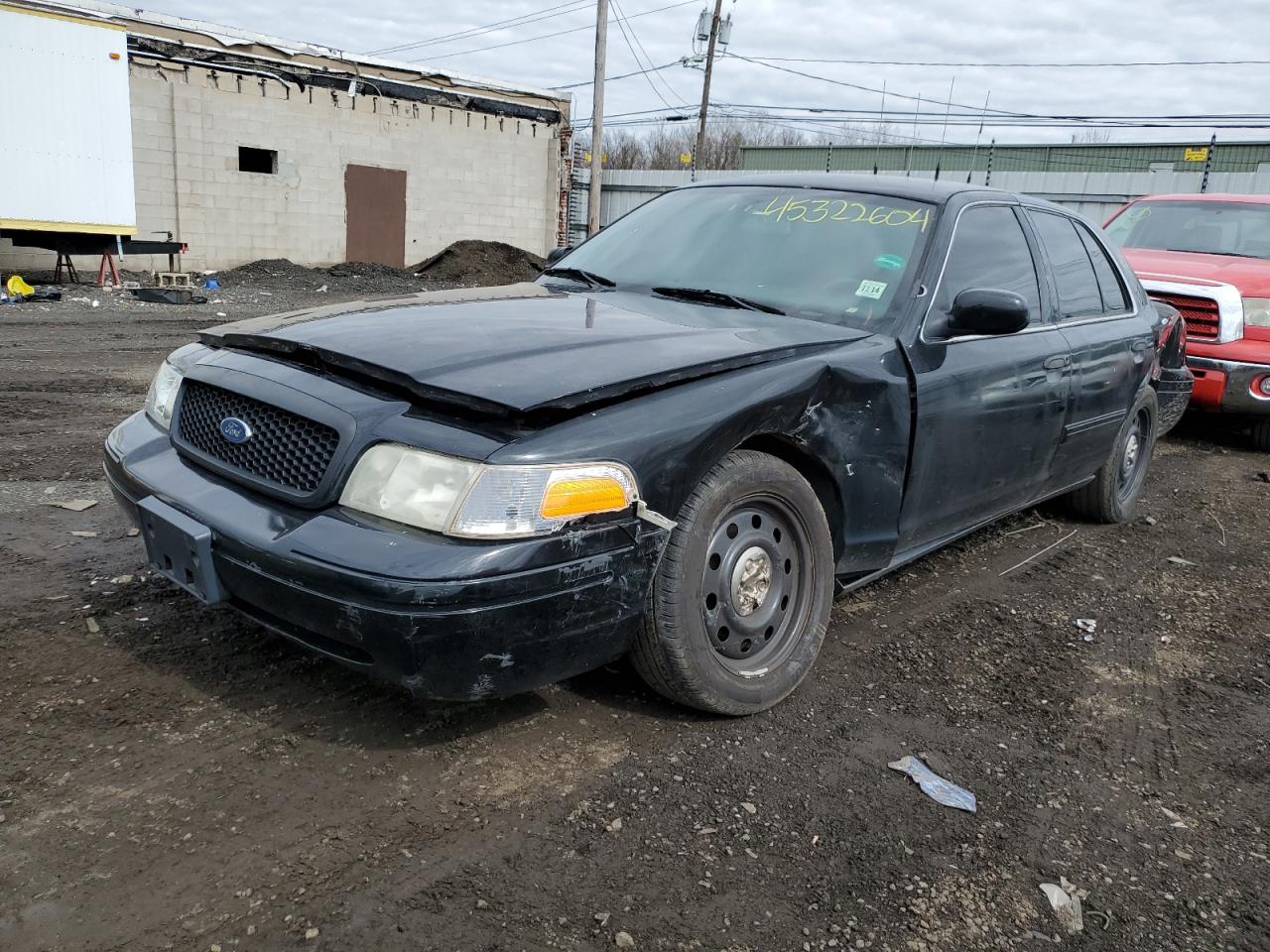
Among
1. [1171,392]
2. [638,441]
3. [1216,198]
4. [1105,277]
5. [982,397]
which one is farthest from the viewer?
[1216,198]

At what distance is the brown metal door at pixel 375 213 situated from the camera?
22.1 meters

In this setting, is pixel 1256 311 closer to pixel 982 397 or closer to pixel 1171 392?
pixel 1171 392

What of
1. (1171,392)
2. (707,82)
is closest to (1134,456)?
(1171,392)

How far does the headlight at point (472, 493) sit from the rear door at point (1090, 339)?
2.72 meters

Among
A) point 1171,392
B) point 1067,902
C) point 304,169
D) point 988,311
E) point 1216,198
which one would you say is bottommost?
point 1067,902

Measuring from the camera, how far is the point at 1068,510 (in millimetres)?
5371

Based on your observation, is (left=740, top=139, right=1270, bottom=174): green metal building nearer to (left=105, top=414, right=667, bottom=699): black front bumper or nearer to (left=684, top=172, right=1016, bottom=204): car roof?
(left=684, top=172, right=1016, bottom=204): car roof

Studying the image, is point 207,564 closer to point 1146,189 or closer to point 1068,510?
point 1068,510

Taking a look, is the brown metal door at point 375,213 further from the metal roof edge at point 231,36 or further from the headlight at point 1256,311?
the headlight at point 1256,311

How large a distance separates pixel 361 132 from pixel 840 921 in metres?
22.5

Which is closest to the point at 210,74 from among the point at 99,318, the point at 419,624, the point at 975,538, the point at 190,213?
the point at 190,213

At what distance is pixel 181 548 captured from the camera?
99.7 inches

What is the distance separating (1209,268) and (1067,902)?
7.01 meters

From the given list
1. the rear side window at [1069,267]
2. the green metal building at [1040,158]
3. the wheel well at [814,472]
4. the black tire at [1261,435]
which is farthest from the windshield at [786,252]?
the green metal building at [1040,158]
